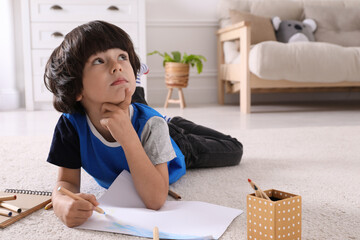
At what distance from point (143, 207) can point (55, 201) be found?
18cm

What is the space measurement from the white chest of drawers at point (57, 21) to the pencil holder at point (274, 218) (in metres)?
2.48

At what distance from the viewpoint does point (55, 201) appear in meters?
0.83

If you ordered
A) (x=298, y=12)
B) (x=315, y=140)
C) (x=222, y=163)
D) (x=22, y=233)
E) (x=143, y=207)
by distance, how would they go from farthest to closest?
(x=298, y=12), (x=315, y=140), (x=222, y=163), (x=143, y=207), (x=22, y=233)

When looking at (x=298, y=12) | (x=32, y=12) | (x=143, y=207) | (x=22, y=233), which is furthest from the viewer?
→ (x=298, y=12)

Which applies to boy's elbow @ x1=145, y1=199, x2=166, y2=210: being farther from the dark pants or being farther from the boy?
the dark pants

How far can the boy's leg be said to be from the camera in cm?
120

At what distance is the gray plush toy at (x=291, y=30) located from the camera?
307cm

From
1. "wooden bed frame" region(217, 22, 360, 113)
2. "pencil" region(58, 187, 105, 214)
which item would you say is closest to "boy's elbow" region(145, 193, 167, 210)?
"pencil" region(58, 187, 105, 214)

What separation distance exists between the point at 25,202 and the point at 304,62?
6.81 ft

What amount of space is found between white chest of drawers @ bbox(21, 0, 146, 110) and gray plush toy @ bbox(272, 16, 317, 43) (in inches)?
39.9

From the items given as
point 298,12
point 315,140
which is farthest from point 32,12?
point 315,140

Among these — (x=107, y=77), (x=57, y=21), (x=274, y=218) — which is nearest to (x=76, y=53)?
(x=107, y=77)

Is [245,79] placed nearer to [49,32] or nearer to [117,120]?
[49,32]

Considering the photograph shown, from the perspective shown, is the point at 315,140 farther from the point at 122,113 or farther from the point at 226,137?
the point at 122,113
